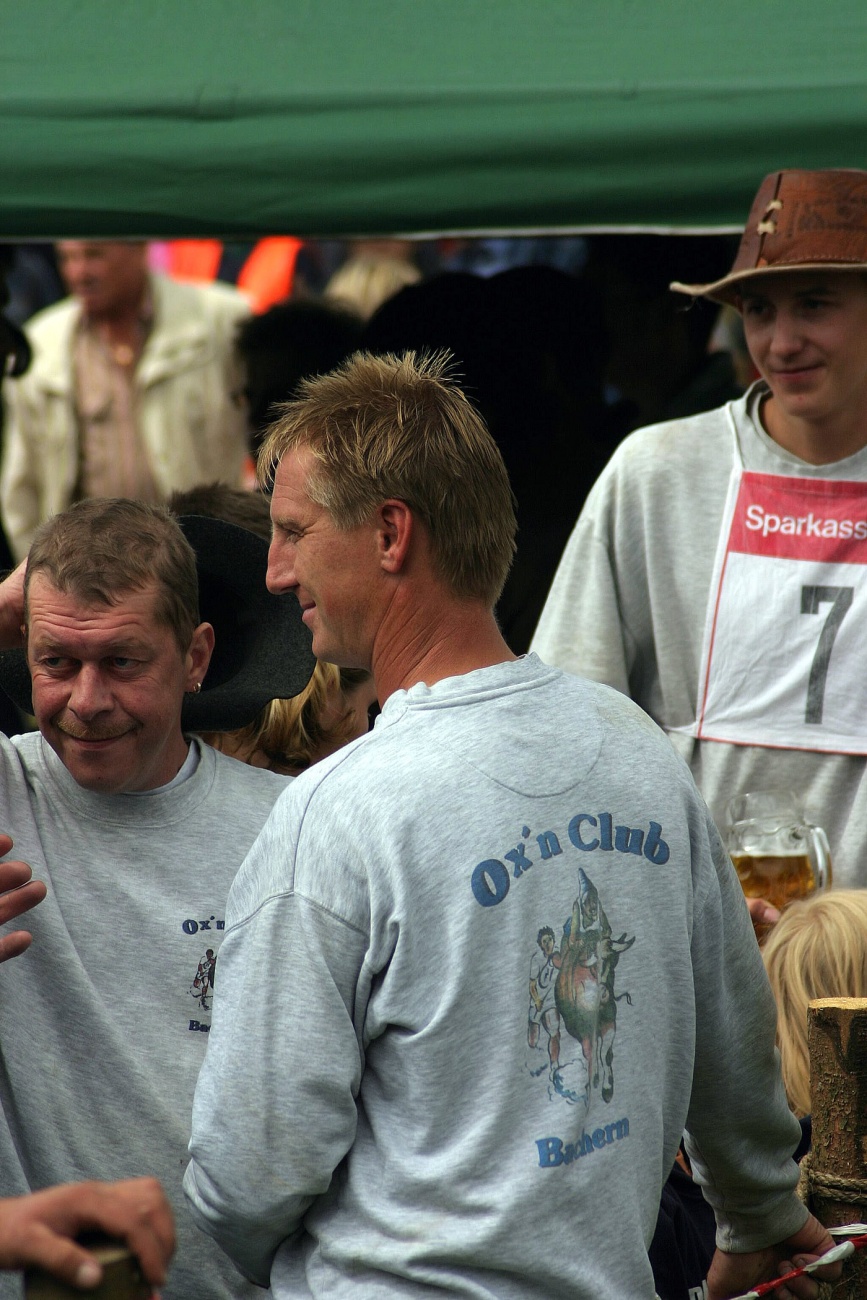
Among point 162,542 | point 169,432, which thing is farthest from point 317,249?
point 162,542

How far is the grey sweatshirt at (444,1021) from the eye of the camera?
156 centimetres

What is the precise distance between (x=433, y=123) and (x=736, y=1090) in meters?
2.07

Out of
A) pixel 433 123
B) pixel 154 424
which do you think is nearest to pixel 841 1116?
pixel 433 123

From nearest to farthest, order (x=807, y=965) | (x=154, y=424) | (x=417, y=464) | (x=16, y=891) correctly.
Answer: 1. (x=417, y=464)
2. (x=16, y=891)
3. (x=807, y=965)
4. (x=154, y=424)

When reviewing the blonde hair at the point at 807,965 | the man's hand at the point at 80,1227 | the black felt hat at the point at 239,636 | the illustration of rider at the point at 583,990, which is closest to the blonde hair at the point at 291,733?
the black felt hat at the point at 239,636

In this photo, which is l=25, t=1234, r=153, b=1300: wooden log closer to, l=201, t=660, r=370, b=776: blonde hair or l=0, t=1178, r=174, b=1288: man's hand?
l=0, t=1178, r=174, b=1288: man's hand

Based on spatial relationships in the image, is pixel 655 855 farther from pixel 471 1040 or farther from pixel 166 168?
pixel 166 168

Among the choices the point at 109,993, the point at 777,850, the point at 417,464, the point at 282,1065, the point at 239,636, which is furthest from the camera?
the point at 777,850

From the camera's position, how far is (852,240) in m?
3.18

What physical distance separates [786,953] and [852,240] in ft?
5.10

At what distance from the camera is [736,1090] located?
2.00 metres

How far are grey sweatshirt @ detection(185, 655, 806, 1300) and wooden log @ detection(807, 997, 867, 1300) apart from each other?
1.27 feet

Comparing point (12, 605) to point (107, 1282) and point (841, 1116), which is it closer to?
point (107, 1282)

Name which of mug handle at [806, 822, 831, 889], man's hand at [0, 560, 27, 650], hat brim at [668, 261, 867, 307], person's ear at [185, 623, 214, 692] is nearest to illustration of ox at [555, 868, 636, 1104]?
person's ear at [185, 623, 214, 692]
